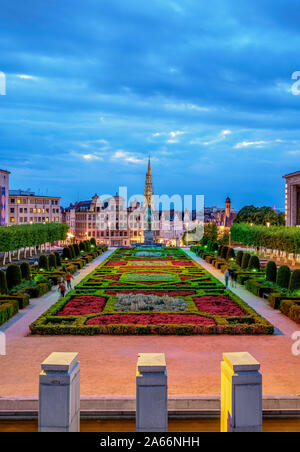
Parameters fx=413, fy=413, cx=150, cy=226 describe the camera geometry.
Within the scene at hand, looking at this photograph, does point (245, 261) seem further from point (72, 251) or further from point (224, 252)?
point (72, 251)

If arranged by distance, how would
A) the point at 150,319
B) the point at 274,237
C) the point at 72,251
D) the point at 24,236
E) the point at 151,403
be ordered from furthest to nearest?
1. the point at 24,236
2. the point at 72,251
3. the point at 274,237
4. the point at 150,319
5. the point at 151,403

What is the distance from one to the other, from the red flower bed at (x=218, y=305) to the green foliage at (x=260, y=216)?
6057 centimetres

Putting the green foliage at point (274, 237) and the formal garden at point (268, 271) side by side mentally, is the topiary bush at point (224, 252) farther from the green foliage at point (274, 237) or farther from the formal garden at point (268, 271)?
the green foliage at point (274, 237)

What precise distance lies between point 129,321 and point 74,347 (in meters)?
3.26

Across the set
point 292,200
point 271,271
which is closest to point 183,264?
point 271,271

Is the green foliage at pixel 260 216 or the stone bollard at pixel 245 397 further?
the green foliage at pixel 260 216

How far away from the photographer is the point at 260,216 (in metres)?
81.8

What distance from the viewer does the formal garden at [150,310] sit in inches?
577

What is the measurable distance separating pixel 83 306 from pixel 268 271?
1229cm

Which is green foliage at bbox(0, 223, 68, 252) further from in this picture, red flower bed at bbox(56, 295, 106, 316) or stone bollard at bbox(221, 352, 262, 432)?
stone bollard at bbox(221, 352, 262, 432)

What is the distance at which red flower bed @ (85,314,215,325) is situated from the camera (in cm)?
1552

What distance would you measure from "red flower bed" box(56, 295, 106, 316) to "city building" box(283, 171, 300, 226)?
6235 cm

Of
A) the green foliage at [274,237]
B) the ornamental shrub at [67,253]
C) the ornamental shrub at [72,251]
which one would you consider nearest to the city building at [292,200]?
the green foliage at [274,237]

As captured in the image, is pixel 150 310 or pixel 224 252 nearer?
pixel 150 310
